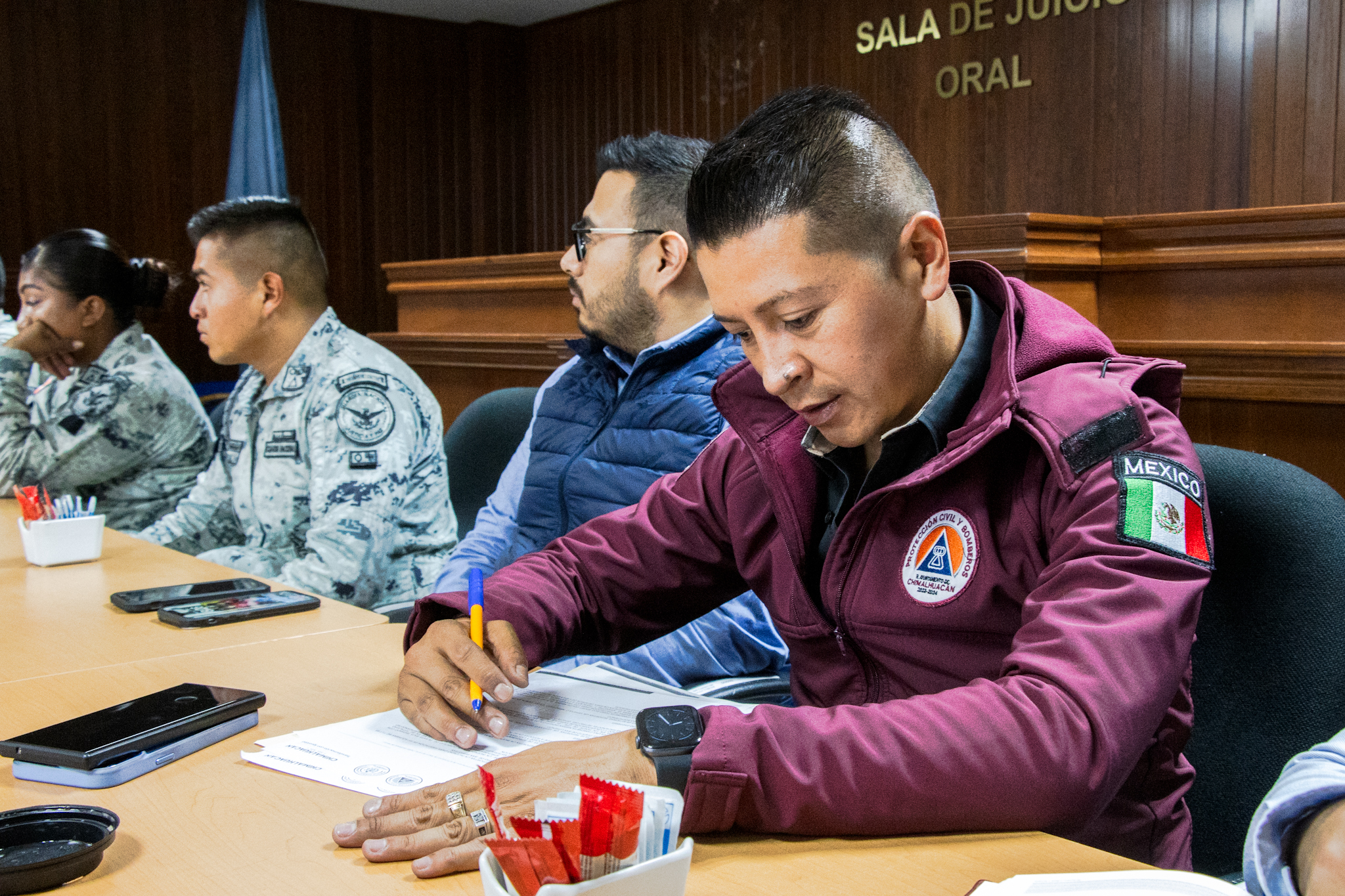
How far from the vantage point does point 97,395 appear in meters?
2.93

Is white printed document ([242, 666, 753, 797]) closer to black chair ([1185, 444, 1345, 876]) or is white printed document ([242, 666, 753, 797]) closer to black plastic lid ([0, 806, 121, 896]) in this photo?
black plastic lid ([0, 806, 121, 896])

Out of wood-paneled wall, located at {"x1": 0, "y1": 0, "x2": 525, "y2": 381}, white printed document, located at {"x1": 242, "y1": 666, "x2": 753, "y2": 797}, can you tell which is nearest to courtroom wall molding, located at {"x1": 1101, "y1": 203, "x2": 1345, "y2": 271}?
white printed document, located at {"x1": 242, "y1": 666, "x2": 753, "y2": 797}

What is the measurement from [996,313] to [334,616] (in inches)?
37.4

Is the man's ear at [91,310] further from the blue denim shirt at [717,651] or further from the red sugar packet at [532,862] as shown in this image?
the red sugar packet at [532,862]

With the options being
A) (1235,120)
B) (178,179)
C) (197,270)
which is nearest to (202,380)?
(178,179)

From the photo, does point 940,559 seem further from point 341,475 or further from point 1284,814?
point 341,475

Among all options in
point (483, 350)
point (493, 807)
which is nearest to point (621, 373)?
point (493, 807)


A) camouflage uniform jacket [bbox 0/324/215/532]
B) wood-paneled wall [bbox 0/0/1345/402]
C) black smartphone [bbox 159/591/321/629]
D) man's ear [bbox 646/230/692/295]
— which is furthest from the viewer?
wood-paneled wall [bbox 0/0/1345/402]

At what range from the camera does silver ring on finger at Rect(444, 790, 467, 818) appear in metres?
0.87

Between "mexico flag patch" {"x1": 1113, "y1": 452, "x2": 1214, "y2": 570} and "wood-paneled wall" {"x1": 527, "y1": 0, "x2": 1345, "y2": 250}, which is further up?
"wood-paneled wall" {"x1": 527, "y1": 0, "x2": 1345, "y2": 250}

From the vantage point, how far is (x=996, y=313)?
1270 millimetres

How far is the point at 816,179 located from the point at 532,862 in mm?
715

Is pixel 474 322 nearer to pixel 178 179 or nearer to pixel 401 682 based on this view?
pixel 178 179

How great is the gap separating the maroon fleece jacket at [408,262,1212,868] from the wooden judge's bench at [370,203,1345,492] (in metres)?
1.57
